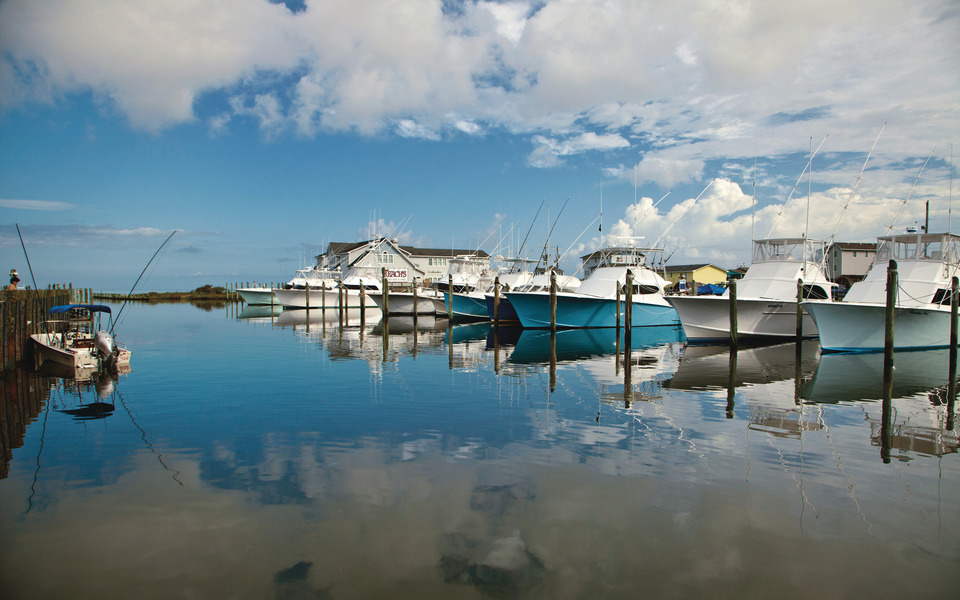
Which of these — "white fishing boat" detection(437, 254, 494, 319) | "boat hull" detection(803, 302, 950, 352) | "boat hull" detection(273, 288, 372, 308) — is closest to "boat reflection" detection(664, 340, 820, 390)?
"boat hull" detection(803, 302, 950, 352)

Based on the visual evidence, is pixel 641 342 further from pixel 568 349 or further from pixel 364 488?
pixel 364 488

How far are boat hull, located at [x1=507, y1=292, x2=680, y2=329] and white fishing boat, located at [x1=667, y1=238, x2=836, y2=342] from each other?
6.26 meters

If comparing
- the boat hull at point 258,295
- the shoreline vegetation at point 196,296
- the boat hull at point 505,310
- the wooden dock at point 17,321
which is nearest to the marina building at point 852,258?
the boat hull at point 505,310

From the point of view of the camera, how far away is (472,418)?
11102 mm

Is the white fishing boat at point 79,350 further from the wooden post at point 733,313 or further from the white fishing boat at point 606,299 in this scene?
the wooden post at point 733,313

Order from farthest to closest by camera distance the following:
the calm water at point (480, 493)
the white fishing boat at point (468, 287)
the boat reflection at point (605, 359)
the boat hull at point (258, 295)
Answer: the boat hull at point (258, 295) < the white fishing boat at point (468, 287) < the boat reflection at point (605, 359) < the calm water at point (480, 493)

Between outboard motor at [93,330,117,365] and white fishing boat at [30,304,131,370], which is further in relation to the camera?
outboard motor at [93,330,117,365]

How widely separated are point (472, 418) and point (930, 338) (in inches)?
792

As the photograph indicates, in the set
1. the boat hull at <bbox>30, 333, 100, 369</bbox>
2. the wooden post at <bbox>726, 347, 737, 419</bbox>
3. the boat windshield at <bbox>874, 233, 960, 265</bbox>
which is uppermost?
the boat windshield at <bbox>874, 233, 960, 265</bbox>

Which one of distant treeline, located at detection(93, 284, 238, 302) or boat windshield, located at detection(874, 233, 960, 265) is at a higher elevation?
boat windshield, located at detection(874, 233, 960, 265)

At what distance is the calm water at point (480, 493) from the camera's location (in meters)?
5.05

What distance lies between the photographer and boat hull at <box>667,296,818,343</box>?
24484mm

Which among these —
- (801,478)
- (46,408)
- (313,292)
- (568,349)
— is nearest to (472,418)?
(801,478)

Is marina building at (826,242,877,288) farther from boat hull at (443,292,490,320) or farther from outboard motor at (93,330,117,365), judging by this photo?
outboard motor at (93,330,117,365)
